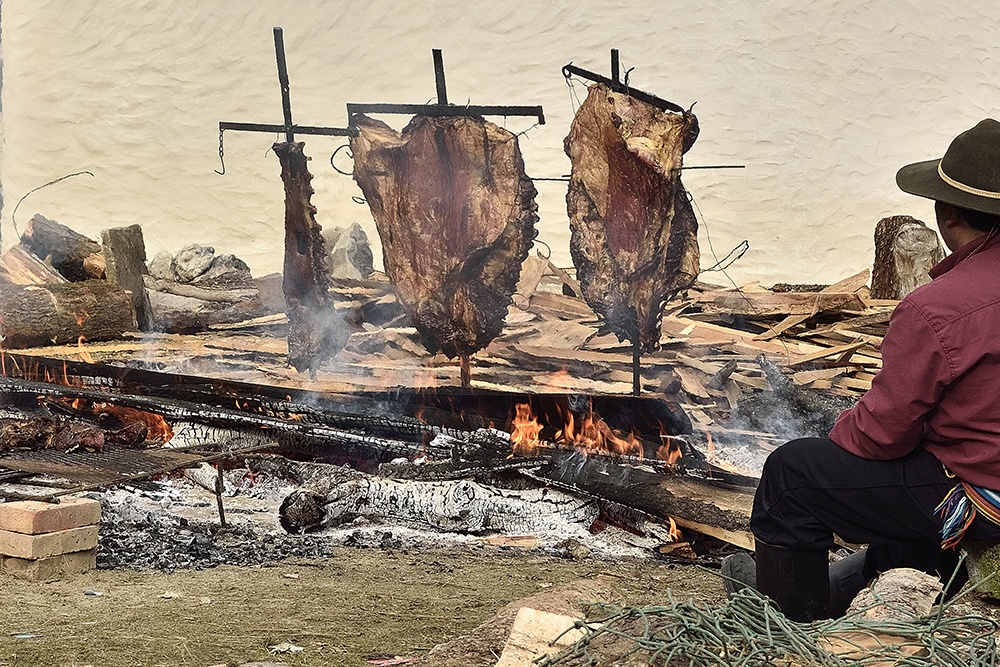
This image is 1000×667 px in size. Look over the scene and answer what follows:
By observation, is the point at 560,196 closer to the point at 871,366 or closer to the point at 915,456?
the point at 871,366

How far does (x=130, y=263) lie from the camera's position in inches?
291

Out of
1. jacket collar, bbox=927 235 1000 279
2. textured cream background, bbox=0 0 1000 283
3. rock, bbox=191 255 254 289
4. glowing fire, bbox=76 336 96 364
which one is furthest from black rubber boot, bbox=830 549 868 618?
glowing fire, bbox=76 336 96 364

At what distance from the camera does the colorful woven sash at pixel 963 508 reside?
10.8 feet

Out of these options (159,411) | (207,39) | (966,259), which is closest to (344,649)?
(966,259)

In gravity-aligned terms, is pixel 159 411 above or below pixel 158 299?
below

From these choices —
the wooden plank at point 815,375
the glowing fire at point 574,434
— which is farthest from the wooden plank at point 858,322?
the glowing fire at point 574,434

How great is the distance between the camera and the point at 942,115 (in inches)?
227

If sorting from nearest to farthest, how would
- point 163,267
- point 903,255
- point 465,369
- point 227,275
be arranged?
point 903,255 < point 465,369 < point 227,275 < point 163,267

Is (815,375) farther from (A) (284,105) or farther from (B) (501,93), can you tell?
(A) (284,105)

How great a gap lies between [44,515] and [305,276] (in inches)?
87.6

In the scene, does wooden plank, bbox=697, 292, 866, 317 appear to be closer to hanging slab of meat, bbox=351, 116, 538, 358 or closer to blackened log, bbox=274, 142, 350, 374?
hanging slab of meat, bbox=351, 116, 538, 358

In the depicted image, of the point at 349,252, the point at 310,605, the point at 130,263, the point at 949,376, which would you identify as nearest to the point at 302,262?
the point at 349,252

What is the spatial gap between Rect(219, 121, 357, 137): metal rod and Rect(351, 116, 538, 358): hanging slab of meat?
0.15 metres

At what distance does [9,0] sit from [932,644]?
7.53m
